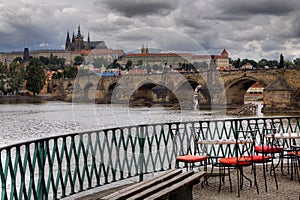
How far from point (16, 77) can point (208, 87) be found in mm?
43120

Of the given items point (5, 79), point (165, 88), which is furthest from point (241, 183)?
point (5, 79)

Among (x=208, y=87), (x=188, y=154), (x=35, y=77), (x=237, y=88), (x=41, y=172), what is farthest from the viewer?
(x=35, y=77)

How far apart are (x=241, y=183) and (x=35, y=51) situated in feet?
550

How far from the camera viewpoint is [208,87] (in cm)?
5028

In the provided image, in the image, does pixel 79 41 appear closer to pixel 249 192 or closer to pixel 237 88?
pixel 237 88

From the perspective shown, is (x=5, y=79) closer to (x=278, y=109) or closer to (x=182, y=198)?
(x=278, y=109)

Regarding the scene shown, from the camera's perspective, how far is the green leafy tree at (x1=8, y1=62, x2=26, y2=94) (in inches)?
3137

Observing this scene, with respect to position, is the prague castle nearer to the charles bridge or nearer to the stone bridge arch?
the charles bridge

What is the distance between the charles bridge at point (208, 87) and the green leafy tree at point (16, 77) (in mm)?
16564

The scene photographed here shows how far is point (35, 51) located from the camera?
166375 millimetres

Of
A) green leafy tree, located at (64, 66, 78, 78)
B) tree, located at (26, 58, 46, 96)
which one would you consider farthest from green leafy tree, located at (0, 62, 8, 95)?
green leafy tree, located at (64, 66, 78, 78)

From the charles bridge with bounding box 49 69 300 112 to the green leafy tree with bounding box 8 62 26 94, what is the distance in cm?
1656

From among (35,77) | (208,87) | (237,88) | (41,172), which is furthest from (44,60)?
(41,172)

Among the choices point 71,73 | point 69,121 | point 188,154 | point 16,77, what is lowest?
point 69,121
